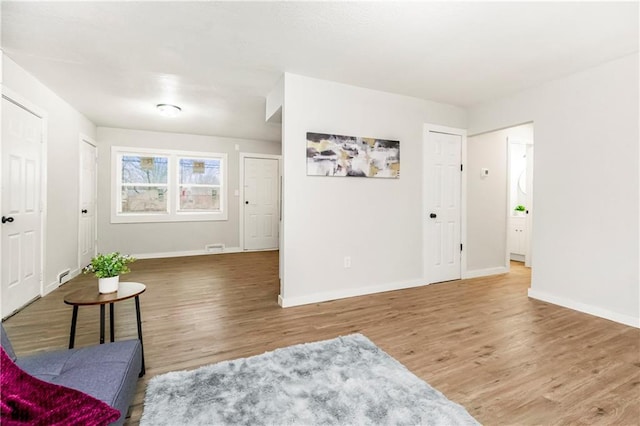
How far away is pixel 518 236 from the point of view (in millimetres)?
5523

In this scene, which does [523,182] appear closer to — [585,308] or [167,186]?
[585,308]

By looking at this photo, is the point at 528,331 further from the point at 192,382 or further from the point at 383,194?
the point at 192,382

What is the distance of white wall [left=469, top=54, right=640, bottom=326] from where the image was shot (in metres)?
2.74

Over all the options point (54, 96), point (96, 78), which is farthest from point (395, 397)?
point (54, 96)

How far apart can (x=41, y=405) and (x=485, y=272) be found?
15.9ft

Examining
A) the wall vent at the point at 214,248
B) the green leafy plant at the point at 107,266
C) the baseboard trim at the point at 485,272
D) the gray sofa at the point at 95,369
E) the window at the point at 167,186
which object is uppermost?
the window at the point at 167,186

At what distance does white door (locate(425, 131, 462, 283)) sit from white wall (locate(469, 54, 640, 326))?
89 centimetres

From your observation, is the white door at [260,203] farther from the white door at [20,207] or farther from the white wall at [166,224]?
the white door at [20,207]

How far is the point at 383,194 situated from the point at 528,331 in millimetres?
1964

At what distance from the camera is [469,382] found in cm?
183

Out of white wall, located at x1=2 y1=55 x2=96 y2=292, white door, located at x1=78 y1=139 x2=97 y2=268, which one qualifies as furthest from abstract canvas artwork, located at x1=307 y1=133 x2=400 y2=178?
white door, located at x1=78 y1=139 x2=97 y2=268

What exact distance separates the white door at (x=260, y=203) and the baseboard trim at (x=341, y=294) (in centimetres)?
366

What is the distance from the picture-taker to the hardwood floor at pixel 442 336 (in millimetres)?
1695

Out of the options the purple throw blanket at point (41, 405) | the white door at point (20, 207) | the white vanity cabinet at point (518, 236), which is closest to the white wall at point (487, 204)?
the white vanity cabinet at point (518, 236)
